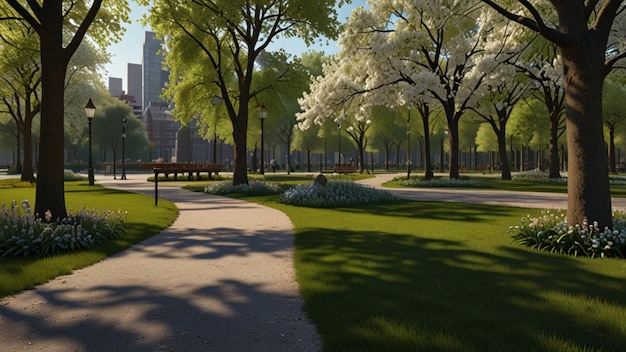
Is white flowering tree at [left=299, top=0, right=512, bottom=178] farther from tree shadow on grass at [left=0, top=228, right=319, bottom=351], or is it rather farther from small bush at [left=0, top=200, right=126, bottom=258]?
tree shadow on grass at [left=0, top=228, right=319, bottom=351]

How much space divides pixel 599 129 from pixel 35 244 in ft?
32.9

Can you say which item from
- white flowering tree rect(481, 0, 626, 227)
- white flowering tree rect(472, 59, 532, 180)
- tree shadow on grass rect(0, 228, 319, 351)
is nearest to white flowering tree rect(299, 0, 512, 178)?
white flowering tree rect(472, 59, 532, 180)

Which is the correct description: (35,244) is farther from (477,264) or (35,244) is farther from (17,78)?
(17,78)

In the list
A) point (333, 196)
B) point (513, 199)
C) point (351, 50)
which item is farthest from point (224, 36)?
point (513, 199)

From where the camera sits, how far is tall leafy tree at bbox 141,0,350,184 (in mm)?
18469

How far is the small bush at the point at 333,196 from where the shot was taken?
14305 millimetres

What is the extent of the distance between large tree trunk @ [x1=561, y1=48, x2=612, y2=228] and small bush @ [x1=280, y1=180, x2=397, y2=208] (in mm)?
8168

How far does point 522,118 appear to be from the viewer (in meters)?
37.2

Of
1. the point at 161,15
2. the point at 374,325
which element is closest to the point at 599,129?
the point at 374,325

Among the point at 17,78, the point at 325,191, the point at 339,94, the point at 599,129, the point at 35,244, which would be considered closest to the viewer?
the point at 35,244

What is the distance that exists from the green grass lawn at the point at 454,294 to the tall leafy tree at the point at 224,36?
13.3 metres

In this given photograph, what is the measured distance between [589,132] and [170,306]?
7.39 meters

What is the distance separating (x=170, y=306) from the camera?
4.29 m

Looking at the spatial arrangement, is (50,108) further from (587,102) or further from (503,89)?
(503,89)
